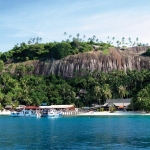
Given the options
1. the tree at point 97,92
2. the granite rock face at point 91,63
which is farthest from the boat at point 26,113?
the granite rock face at point 91,63

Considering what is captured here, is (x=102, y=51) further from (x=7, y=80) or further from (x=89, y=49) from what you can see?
(x=7, y=80)

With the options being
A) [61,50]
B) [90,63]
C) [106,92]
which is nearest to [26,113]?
[106,92]

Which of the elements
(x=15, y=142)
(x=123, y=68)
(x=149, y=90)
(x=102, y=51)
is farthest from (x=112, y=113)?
(x=15, y=142)

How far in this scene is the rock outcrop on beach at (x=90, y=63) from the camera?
138 metres

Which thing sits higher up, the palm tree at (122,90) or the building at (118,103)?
the palm tree at (122,90)

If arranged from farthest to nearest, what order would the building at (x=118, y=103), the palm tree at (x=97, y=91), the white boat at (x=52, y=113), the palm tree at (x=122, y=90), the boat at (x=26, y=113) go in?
the palm tree at (x=122, y=90) → the palm tree at (x=97, y=91) → the building at (x=118, y=103) → the boat at (x=26, y=113) → the white boat at (x=52, y=113)

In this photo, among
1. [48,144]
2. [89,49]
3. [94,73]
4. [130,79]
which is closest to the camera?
[48,144]

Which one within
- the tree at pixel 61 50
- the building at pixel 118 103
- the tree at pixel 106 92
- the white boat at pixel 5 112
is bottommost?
the white boat at pixel 5 112

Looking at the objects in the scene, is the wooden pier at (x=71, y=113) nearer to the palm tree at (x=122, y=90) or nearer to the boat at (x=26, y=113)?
the boat at (x=26, y=113)

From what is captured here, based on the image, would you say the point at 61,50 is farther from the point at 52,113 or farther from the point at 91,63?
the point at 52,113

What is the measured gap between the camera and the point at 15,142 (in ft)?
143

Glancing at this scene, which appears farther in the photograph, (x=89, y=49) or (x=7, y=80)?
(x=89, y=49)

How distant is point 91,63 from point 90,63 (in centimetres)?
40

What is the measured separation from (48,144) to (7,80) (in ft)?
285
